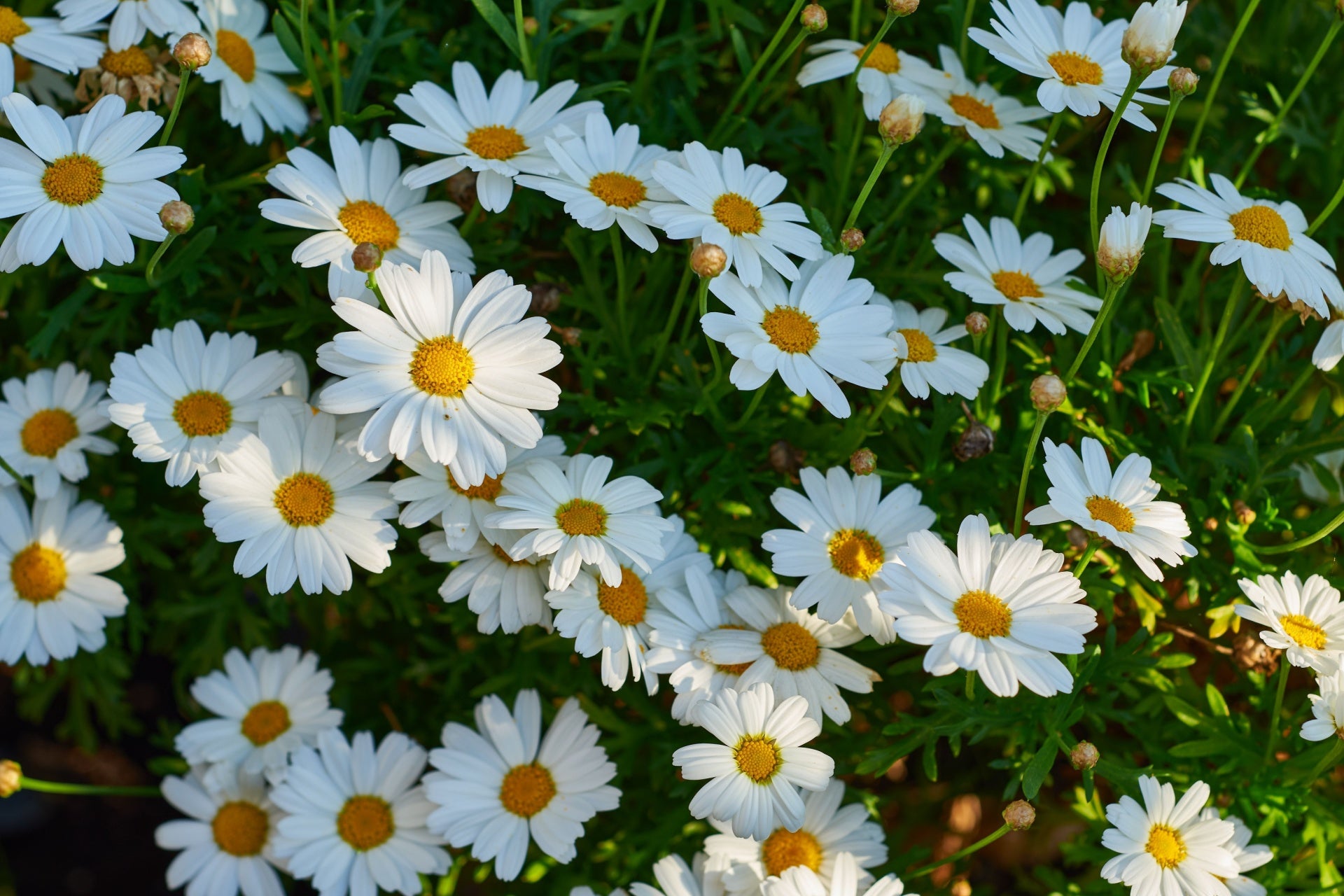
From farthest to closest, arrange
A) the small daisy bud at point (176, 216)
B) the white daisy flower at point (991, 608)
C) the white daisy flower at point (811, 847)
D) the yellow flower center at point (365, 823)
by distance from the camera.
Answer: the yellow flower center at point (365, 823), the white daisy flower at point (811, 847), the small daisy bud at point (176, 216), the white daisy flower at point (991, 608)

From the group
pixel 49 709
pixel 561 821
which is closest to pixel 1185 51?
pixel 561 821

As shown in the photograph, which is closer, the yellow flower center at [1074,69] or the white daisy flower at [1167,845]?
the white daisy flower at [1167,845]

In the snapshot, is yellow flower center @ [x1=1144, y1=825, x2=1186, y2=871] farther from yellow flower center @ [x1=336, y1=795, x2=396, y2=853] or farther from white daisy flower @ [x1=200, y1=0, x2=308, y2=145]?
white daisy flower @ [x1=200, y1=0, x2=308, y2=145]

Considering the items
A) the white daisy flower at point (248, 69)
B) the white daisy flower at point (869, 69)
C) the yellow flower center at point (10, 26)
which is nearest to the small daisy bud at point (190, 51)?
the white daisy flower at point (248, 69)

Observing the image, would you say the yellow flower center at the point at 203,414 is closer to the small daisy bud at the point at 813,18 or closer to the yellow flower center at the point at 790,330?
the yellow flower center at the point at 790,330

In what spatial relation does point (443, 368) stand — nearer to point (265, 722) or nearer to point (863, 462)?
point (863, 462)

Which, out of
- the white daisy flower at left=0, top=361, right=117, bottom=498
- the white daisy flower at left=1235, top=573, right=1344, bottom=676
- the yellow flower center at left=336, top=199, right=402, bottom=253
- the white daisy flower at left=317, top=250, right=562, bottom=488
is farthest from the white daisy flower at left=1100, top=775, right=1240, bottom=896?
the white daisy flower at left=0, top=361, right=117, bottom=498
